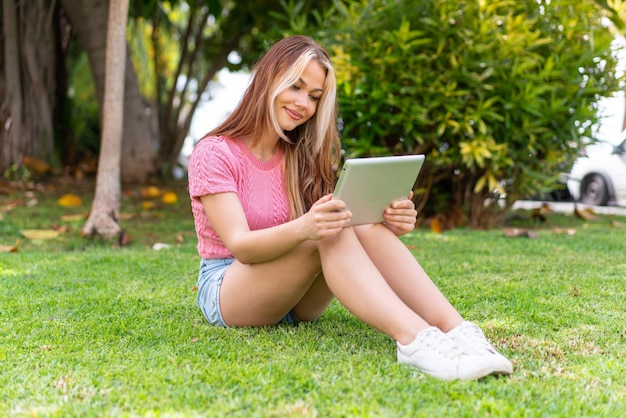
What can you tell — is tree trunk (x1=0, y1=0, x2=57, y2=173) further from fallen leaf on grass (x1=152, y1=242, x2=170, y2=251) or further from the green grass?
the green grass

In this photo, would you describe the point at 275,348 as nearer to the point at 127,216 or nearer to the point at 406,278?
the point at 406,278

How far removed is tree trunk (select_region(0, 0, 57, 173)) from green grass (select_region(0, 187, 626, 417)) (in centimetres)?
302

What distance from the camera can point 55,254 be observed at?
4211 millimetres

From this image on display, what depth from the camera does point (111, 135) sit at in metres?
4.64

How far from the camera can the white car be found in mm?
9172

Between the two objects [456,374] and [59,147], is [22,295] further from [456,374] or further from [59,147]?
[59,147]

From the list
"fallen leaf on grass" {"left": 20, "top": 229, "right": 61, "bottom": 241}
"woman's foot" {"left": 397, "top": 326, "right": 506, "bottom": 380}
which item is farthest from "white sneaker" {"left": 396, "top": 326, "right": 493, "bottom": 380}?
"fallen leaf on grass" {"left": 20, "top": 229, "right": 61, "bottom": 241}

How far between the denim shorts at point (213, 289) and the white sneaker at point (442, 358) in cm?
70

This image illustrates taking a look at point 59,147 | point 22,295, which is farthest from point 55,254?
point 59,147

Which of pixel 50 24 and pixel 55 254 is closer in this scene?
pixel 55 254

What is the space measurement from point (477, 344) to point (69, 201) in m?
4.71

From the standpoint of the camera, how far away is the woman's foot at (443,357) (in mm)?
2010

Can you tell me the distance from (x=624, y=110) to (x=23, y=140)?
9427 mm

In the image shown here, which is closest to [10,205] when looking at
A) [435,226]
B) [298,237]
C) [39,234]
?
[39,234]
